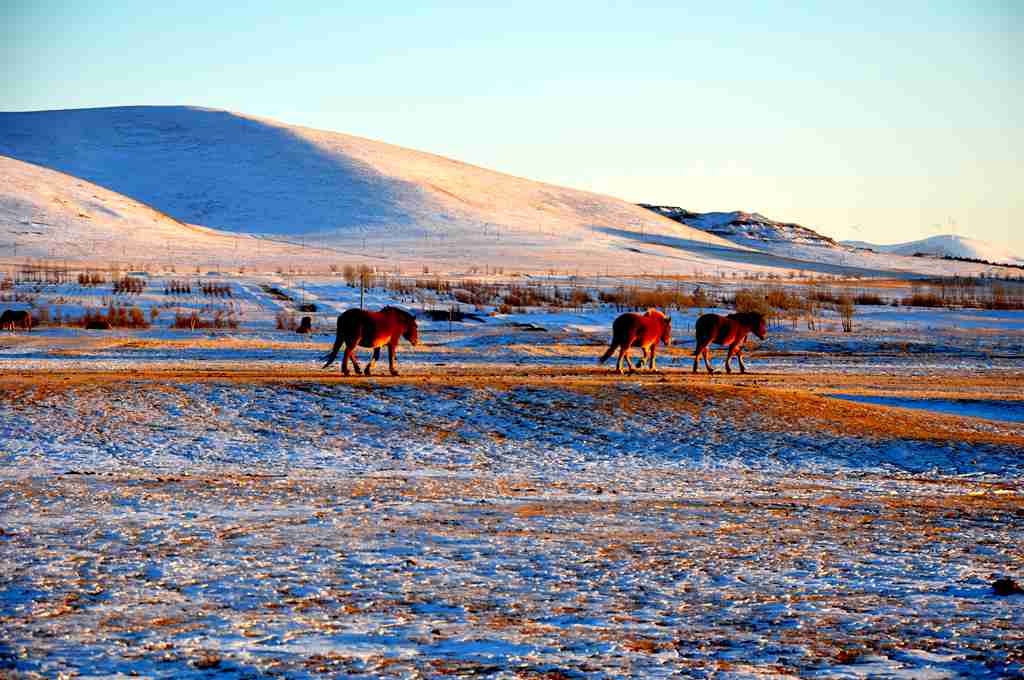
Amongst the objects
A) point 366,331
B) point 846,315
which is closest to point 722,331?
point 366,331

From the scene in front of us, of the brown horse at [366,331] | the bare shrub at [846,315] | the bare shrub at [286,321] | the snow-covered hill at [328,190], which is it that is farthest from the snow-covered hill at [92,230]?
the brown horse at [366,331]

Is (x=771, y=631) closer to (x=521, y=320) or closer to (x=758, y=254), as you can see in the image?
(x=521, y=320)

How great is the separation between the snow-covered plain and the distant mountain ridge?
150 meters

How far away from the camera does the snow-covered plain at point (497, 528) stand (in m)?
6.80

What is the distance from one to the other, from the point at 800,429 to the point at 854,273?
110704 millimetres

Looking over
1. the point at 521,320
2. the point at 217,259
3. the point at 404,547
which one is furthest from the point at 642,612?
the point at 217,259

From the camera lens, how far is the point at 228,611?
7.39m

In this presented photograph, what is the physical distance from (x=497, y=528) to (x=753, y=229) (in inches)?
6876

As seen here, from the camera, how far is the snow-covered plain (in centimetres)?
680

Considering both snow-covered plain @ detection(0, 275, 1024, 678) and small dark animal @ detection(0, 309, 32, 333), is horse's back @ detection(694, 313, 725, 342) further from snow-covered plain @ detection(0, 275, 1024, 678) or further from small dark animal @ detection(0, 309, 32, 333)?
small dark animal @ detection(0, 309, 32, 333)

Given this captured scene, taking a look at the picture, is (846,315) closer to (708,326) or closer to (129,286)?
(708,326)

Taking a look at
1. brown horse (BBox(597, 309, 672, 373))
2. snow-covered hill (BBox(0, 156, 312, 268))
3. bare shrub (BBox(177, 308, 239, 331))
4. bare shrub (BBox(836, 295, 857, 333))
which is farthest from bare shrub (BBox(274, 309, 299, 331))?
snow-covered hill (BBox(0, 156, 312, 268))

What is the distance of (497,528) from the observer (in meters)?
10.2

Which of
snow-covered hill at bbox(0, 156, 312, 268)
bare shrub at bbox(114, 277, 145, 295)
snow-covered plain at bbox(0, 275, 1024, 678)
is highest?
snow-covered hill at bbox(0, 156, 312, 268)
